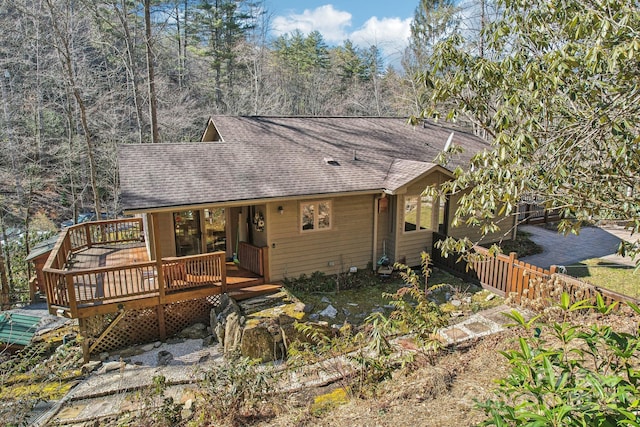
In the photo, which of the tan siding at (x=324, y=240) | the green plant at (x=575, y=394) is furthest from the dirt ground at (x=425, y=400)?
the tan siding at (x=324, y=240)

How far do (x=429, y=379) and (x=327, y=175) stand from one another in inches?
285

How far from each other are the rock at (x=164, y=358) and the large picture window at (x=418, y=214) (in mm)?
7560

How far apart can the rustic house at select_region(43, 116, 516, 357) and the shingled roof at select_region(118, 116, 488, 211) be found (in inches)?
1.9

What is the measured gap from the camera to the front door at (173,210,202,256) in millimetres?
11492

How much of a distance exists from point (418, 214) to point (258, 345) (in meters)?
6.72

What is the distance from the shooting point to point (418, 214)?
12.6m

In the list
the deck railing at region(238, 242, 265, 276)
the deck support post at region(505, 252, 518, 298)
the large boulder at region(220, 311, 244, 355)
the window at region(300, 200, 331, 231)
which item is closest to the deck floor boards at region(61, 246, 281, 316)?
the deck railing at region(238, 242, 265, 276)

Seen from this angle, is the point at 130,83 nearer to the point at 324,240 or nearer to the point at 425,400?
the point at 324,240

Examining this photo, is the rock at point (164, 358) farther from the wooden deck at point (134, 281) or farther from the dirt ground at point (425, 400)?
the dirt ground at point (425, 400)

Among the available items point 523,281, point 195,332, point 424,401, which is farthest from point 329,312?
point 424,401

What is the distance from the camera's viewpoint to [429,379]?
557 cm

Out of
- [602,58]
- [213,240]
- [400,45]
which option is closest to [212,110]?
[400,45]

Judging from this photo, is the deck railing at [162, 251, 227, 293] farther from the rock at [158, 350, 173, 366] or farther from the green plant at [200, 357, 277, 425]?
the green plant at [200, 357, 277, 425]

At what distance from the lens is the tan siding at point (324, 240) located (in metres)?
11.1
